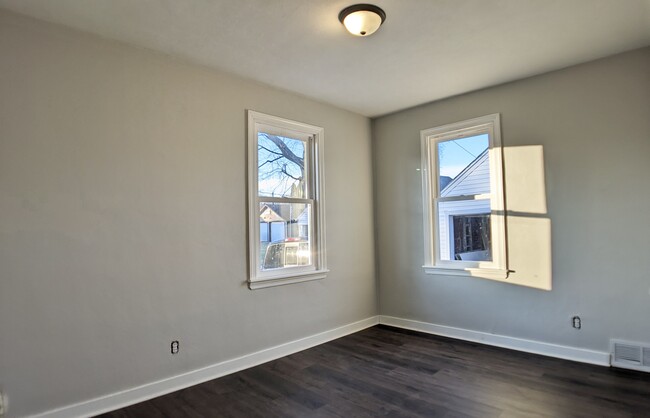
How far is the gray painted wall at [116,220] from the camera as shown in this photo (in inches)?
93.2

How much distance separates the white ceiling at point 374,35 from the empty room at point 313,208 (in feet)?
0.08

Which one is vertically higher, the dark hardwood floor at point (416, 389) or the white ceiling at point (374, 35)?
the white ceiling at point (374, 35)

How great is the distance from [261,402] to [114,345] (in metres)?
1.13

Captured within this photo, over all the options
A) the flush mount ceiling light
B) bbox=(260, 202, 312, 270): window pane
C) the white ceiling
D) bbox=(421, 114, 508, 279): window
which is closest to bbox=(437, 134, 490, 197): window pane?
bbox=(421, 114, 508, 279): window

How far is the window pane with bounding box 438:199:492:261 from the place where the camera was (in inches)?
156

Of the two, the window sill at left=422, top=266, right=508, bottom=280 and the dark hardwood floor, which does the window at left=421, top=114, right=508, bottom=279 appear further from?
the dark hardwood floor

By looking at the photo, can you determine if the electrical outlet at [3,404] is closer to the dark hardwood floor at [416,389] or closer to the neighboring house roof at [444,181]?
the dark hardwood floor at [416,389]

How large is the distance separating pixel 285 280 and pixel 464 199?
6.99 ft

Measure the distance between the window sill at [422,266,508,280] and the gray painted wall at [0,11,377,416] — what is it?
1.69 m

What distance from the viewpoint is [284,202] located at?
3900mm

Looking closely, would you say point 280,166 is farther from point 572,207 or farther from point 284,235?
point 572,207

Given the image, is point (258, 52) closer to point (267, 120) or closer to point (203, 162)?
point (267, 120)

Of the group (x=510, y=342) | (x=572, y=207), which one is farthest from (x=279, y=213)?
(x=572, y=207)

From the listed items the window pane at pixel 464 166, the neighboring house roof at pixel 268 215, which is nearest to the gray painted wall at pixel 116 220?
the neighboring house roof at pixel 268 215
